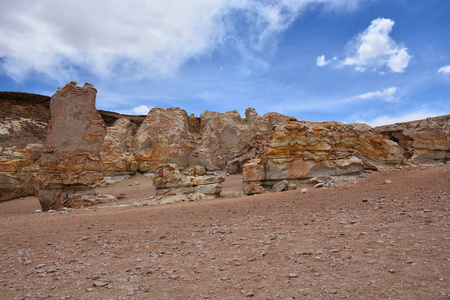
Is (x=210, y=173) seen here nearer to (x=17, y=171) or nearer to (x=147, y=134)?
(x=147, y=134)

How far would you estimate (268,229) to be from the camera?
496 cm

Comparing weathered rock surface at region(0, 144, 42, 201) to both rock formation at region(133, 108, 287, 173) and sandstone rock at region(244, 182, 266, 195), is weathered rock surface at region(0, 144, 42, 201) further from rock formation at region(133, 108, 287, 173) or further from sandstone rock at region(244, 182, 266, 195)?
sandstone rock at region(244, 182, 266, 195)

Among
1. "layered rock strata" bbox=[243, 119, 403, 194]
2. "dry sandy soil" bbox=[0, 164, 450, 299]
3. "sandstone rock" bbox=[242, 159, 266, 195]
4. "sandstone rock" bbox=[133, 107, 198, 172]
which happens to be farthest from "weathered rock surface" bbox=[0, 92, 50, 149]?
"dry sandy soil" bbox=[0, 164, 450, 299]

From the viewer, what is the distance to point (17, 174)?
17266mm

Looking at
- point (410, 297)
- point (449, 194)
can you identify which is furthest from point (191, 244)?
point (449, 194)

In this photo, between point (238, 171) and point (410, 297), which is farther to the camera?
point (238, 171)

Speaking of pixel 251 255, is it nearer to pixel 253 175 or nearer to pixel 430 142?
pixel 253 175

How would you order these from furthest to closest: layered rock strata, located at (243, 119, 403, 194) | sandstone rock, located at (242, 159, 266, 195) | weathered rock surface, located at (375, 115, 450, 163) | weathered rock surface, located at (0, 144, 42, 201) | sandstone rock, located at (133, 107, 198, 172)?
sandstone rock, located at (133, 107, 198, 172) → weathered rock surface, located at (375, 115, 450, 163) → weathered rock surface, located at (0, 144, 42, 201) → sandstone rock, located at (242, 159, 266, 195) → layered rock strata, located at (243, 119, 403, 194)

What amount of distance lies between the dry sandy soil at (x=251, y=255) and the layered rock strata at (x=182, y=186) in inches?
195

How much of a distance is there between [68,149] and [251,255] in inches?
475

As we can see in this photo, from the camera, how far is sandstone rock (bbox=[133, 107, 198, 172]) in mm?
25516

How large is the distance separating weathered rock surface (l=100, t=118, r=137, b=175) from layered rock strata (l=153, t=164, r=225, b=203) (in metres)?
12.6

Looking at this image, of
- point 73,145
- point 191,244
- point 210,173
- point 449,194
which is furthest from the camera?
point 210,173

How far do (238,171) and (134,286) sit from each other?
74.2 feet
